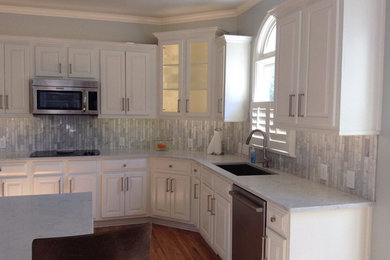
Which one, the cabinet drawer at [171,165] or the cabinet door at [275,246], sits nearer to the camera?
the cabinet door at [275,246]

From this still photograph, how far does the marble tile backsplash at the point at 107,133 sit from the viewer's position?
4215 millimetres

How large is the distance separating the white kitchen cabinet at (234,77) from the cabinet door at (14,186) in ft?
7.79

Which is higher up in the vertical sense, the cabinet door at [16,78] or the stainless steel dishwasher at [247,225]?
the cabinet door at [16,78]

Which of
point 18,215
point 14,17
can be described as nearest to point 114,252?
point 18,215

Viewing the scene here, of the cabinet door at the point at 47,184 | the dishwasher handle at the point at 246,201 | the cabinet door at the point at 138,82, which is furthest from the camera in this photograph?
the cabinet door at the point at 138,82

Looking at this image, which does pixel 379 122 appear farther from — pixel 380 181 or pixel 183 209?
pixel 183 209

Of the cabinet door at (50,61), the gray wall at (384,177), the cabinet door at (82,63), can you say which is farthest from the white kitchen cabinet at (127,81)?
the gray wall at (384,177)

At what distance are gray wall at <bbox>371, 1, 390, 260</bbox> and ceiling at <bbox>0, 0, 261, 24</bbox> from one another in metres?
1.97

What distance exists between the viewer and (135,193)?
13.5 ft

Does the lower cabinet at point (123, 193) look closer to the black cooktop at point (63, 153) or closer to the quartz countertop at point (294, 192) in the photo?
the black cooktop at point (63, 153)

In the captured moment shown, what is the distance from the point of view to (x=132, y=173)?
4.09 metres

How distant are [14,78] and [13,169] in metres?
1.09

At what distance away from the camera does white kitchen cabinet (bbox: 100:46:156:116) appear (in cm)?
422

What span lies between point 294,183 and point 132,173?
2177 mm
